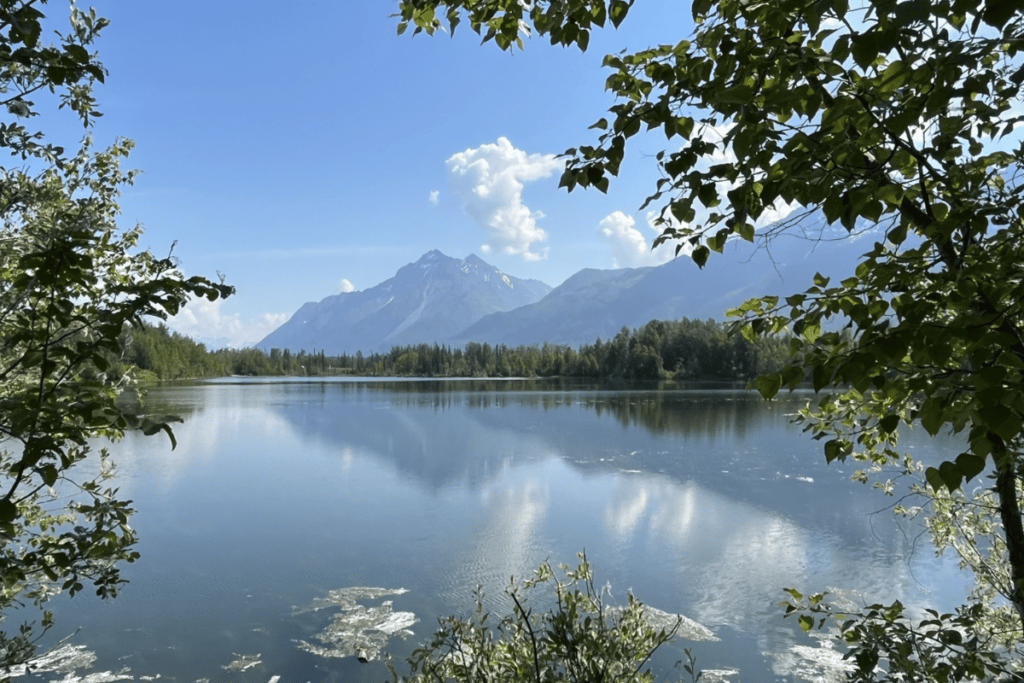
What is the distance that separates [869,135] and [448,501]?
16.9m

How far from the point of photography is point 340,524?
49.2 ft

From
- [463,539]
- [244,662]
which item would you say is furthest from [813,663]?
[463,539]

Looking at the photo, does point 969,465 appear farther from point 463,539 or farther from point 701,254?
point 463,539

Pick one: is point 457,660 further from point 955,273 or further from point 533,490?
point 533,490

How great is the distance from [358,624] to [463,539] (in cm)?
474

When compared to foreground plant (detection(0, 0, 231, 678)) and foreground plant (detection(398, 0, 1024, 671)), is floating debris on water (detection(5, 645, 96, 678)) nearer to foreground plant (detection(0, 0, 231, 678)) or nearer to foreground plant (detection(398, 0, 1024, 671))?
foreground plant (detection(0, 0, 231, 678))

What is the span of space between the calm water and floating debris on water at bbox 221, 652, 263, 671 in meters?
0.11

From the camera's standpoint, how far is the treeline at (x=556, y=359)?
9731cm

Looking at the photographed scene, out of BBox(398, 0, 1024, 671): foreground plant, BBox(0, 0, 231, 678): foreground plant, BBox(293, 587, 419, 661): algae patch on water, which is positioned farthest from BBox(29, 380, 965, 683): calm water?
BBox(398, 0, 1024, 671): foreground plant

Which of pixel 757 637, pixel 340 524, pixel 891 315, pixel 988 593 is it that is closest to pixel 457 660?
pixel 891 315

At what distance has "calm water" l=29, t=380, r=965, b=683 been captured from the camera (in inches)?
349

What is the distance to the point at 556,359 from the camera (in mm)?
130000

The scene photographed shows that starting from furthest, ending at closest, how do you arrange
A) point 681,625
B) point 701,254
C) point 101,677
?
1. point 681,625
2. point 101,677
3. point 701,254

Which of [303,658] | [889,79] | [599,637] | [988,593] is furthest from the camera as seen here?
[303,658]
